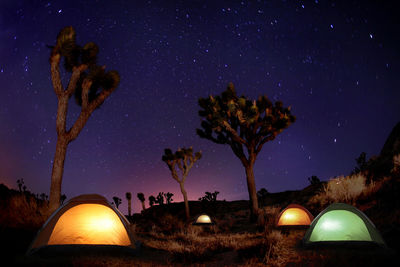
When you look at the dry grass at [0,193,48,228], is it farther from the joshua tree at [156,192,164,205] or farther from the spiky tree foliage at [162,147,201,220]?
the joshua tree at [156,192,164,205]

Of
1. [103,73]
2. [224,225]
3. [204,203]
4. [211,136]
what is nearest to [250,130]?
[211,136]

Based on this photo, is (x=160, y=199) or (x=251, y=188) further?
(x=160, y=199)

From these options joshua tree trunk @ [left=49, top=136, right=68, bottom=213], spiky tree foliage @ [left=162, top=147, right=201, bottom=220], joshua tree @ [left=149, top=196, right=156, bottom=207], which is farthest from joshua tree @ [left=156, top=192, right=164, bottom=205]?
joshua tree trunk @ [left=49, top=136, right=68, bottom=213]

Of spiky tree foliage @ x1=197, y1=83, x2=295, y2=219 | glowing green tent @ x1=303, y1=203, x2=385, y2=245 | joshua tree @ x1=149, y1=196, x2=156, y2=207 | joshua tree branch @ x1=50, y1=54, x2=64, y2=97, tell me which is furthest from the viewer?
joshua tree @ x1=149, y1=196, x2=156, y2=207

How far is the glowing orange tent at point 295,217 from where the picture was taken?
1262cm

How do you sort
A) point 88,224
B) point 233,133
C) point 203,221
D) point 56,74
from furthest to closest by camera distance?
point 203,221 → point 233,133 → point 56,74 → point 88,224

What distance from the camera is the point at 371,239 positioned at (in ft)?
23.2

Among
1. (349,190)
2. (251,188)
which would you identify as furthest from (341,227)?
(251,188)

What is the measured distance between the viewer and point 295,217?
507 inches

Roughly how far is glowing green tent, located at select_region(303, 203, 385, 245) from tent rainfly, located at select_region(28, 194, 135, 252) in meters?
5.05

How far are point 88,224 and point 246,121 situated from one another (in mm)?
11566

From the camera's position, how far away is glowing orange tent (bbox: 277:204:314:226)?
41.4ft

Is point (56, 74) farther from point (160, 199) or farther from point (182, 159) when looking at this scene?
point (160, 199)

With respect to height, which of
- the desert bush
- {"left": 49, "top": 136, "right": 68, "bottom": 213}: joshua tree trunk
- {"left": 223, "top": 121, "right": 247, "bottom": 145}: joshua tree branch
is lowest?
the desert bush
